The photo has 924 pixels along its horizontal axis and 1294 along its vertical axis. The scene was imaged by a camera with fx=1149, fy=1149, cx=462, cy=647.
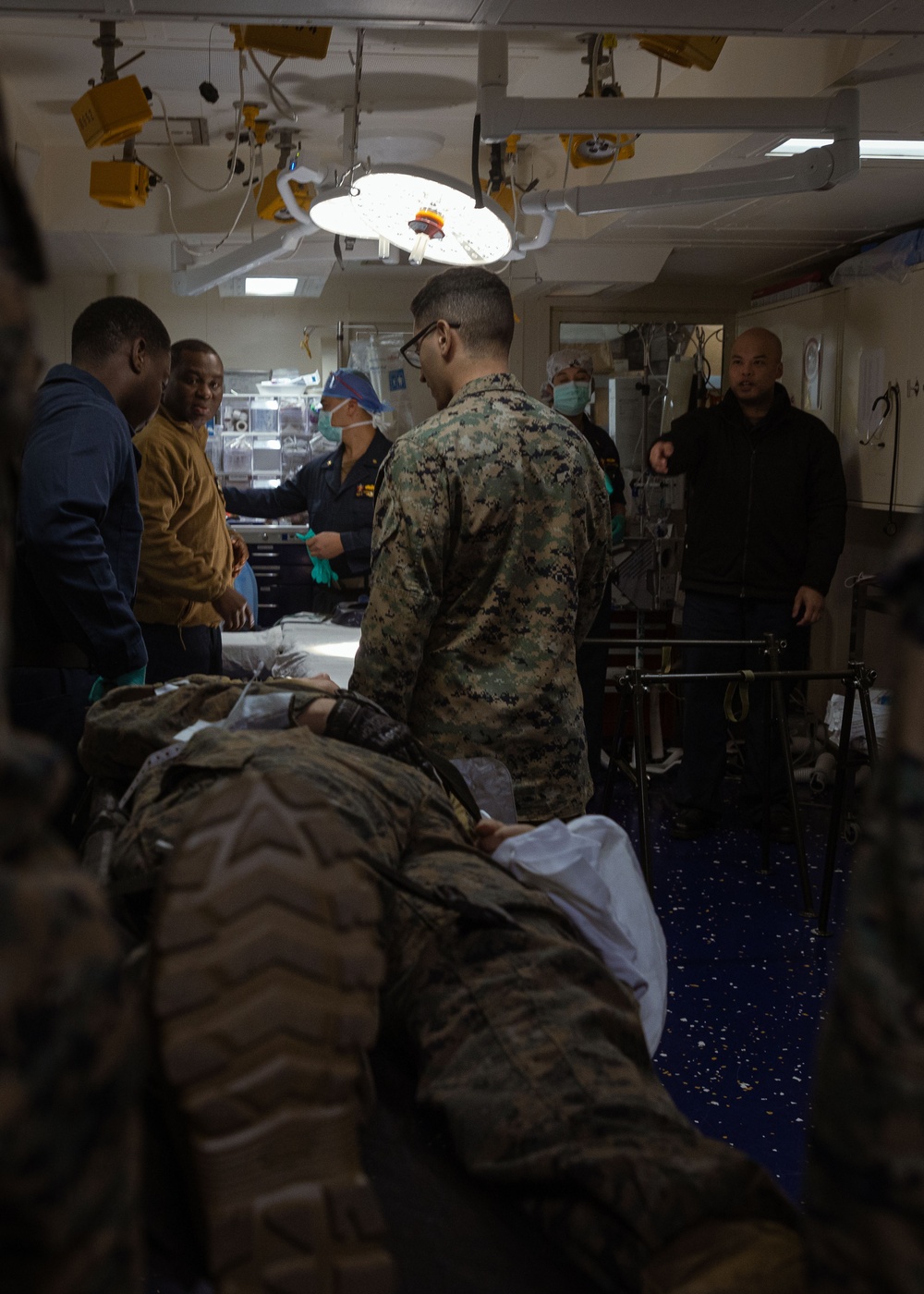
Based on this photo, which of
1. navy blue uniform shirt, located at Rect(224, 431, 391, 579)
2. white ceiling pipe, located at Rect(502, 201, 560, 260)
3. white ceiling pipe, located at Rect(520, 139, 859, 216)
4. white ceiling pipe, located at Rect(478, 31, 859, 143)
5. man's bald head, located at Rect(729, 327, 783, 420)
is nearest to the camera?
white ceiling pipe, located at Rect(478, 31, 859, 143)

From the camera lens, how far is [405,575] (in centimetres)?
223

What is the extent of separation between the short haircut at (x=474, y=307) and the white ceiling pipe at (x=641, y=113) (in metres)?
0.72

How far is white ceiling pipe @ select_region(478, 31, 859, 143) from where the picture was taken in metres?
2.90

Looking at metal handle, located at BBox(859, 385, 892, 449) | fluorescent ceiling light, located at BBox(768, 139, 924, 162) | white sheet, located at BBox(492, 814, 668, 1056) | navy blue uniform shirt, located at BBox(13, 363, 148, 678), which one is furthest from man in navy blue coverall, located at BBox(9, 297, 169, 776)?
metal handle, located at BBox(859, 385, 892, 449)

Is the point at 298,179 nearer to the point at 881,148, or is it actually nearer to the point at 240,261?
the point at 240,261

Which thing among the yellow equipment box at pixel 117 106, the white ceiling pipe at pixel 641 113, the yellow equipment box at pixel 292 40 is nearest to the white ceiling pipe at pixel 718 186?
the white ceiling pipe at pixel 641 113

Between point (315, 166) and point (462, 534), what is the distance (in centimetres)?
185

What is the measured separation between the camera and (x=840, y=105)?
296 cm

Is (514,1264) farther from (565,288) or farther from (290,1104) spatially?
(565,288)

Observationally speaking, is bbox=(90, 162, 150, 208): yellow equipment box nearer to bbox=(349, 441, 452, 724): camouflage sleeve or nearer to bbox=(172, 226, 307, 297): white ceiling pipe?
bbox=(172, 226, 307, 297): white ceiling pipe

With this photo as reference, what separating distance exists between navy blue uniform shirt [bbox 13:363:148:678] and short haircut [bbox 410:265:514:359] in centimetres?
79

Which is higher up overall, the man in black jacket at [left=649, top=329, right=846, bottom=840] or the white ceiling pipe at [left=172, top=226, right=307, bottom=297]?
the white ceiling pipe at [left=172, top=226, right=307, bottom=297]

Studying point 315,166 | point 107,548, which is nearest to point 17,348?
point 107,548

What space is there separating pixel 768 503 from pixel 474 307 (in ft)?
8.54
